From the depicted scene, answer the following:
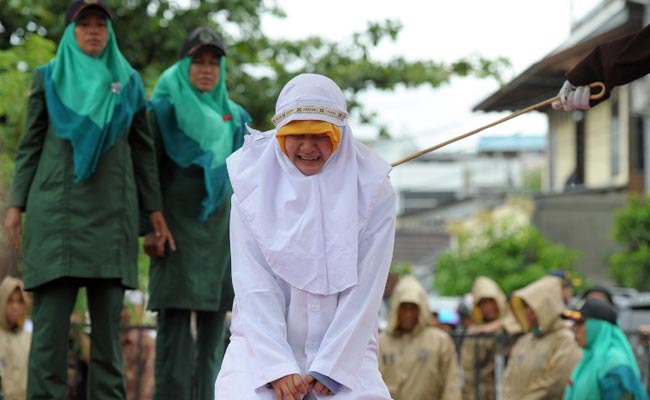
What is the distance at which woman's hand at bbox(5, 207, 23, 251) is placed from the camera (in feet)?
21.9

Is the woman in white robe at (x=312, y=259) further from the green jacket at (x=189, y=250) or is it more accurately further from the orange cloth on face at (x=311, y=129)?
the green jacket at (x=189, y=250)

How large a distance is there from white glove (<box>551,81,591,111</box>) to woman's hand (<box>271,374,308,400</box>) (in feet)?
6.25

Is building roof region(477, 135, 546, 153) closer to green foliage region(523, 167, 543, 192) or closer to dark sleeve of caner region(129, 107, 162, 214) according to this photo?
green foliage region(523, 167, 543, 192)

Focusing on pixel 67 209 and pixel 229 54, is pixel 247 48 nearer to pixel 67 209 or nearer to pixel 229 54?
pixel 229 54

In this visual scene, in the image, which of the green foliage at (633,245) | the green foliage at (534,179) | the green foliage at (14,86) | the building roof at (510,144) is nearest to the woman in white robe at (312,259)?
the green foliage at (14,86)

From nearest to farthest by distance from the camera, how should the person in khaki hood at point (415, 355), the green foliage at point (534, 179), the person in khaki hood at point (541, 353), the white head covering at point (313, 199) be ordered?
the white head covering at point (313, 199), the person in khaki hood at point (415, 355), the person in khaki hood at point (541, 353), the green foliage at point (534, 179)

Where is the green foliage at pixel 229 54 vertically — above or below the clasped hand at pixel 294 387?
above

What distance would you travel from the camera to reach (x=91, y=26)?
685cm

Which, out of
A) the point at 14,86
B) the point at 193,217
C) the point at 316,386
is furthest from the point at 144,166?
the point at 14,86

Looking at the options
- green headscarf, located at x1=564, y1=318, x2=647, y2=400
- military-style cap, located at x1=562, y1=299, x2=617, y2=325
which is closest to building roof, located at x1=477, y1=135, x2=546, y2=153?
military-style cap, located at x1=562, y1=299, x2=617, y2=325

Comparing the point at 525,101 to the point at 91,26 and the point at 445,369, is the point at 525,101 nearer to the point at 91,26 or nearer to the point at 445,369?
the point at 91,26

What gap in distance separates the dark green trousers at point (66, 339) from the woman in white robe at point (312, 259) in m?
1.40

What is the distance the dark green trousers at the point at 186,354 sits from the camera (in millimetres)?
7109

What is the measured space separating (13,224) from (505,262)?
1027 inches
